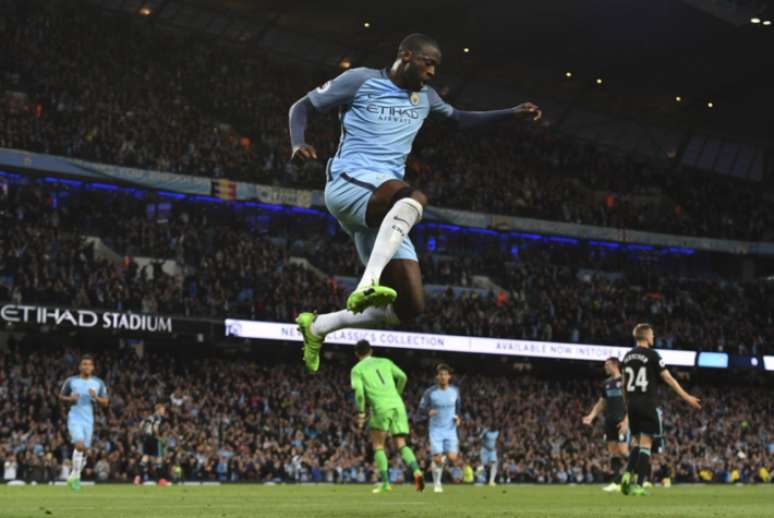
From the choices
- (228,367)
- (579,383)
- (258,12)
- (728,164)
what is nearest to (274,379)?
(228,367)

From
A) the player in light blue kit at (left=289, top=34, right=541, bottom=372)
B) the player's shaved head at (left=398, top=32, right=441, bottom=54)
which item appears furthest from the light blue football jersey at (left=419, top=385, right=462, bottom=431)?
the player's shaved head at (left=398, top=32, right=441, bottom=54)

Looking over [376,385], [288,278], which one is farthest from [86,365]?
[288,278]

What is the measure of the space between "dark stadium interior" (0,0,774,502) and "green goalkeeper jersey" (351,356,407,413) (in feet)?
39.7

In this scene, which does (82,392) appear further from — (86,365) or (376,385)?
(376,385)

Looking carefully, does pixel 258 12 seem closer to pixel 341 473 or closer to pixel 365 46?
pixel 365 46

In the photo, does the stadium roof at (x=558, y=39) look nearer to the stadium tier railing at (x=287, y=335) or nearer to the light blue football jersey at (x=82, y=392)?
the stadium tier railing at (x=287, y=335)

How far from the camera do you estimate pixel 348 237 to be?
51.8m

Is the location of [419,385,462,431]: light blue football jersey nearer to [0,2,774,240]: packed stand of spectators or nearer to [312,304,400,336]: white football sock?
[312,304,400,336]: white football sock

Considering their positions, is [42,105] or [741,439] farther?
[741,439]

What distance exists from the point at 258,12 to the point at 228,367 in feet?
68.0

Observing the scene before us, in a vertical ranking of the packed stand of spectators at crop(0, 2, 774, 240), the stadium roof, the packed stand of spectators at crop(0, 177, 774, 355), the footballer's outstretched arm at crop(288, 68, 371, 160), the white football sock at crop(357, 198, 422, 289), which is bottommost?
the white football sock at crop(357, 198, 422, 289)

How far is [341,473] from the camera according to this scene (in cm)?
3594

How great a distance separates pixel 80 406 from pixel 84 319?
1608 cm

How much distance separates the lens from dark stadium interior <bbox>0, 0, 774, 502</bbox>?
36688 mm
